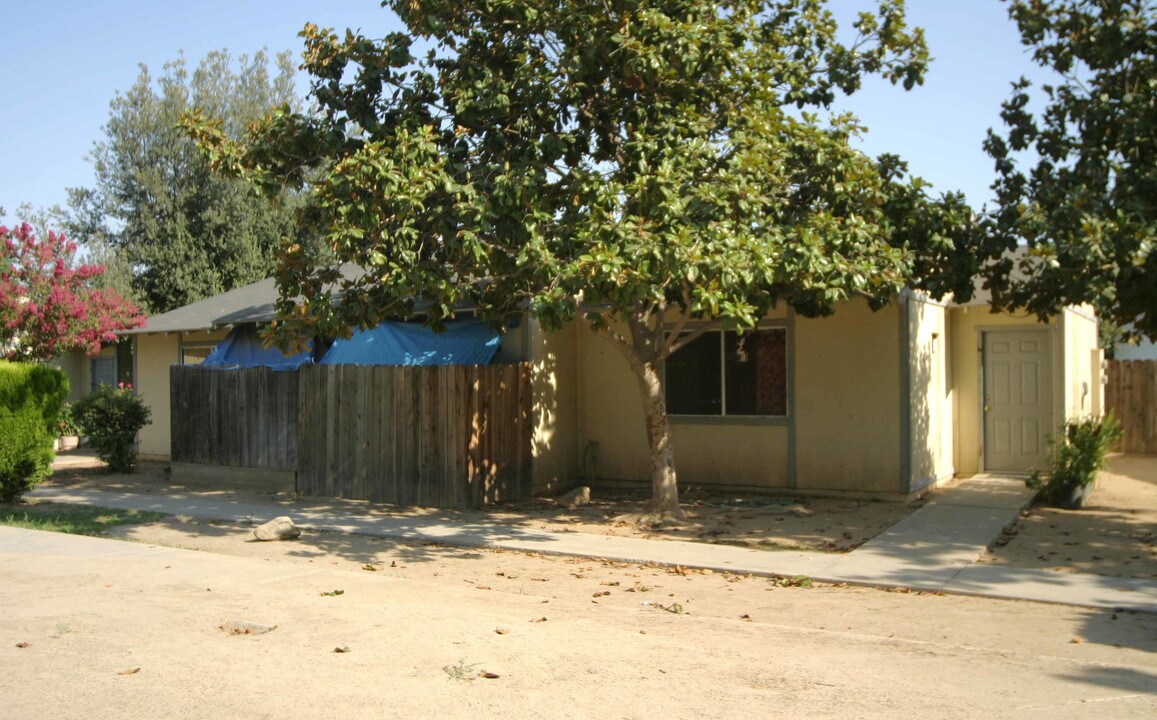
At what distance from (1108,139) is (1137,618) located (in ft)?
18.6

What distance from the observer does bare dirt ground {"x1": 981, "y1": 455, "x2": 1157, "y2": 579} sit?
9656mm

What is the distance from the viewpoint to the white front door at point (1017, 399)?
1533cm

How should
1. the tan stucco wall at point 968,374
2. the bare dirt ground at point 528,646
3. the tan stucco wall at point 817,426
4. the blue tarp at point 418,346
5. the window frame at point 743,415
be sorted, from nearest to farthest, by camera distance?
the bare dirt ground at point 528,646
the tan stucco wall at point 817,426
the window frame at point 743,415
the blue tarp at point 418,346
the tan stucco wall at point 968,374

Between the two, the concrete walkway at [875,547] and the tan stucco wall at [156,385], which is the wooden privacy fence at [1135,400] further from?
the tan stucco wall at [156,385]

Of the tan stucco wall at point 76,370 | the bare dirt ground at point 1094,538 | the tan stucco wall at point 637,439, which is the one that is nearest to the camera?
the bare dirt ground at point 1094,538

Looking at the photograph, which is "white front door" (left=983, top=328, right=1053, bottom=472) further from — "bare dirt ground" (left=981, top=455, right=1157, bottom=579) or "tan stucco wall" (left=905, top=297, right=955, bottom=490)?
"bare dirt ground" (left=981, top=455, right=1157, bottom=579)

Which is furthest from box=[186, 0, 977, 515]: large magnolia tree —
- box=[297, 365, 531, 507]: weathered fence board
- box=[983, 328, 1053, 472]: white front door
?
box=[983, 328, 1053, 472]: white front door

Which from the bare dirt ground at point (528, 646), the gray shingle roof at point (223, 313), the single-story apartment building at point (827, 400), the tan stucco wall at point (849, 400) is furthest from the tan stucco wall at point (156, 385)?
the tan stucco wall at point (849, 400)

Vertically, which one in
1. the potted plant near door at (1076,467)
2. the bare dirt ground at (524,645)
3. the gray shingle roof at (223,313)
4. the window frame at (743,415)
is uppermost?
the gray shingle roof at (223,313)

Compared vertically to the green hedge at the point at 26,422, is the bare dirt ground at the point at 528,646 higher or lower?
lower

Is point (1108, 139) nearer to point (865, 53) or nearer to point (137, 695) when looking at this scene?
point (865, 53)

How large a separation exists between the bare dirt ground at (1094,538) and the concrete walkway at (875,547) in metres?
0.27

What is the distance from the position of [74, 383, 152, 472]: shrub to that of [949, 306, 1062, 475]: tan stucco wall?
14.1 metres

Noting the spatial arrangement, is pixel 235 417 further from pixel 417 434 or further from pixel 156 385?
pixel 156 385
